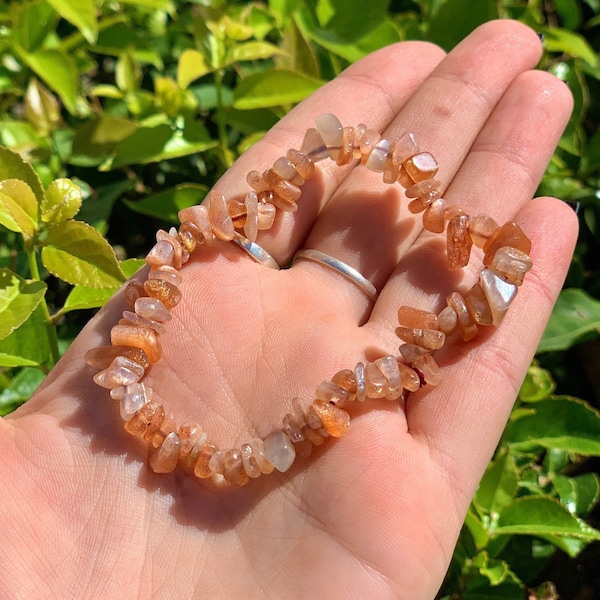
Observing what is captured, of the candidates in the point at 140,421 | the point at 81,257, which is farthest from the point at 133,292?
the point at 140,421

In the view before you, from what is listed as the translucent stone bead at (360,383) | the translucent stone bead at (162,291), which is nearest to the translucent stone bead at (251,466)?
the translucent stone bead at (360,383)

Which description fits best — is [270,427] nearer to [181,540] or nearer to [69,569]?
[181,540]

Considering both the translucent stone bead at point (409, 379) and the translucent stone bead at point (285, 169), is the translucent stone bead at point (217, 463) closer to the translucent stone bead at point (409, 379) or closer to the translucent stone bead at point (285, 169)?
the translucent stone bead at point (409, 379)

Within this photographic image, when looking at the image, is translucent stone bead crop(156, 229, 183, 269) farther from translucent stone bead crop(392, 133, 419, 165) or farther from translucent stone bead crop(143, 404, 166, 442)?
translucent stone bead crop(392, 133, 419, 165)

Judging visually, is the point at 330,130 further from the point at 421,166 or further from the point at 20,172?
the point at 20,172

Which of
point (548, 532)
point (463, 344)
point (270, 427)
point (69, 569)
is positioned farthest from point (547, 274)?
point (69, 569)

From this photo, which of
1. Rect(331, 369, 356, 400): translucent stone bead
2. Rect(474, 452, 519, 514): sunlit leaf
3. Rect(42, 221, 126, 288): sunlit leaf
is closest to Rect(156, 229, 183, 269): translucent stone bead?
Rect(42, 221, 126, 288): sunlit leaf
